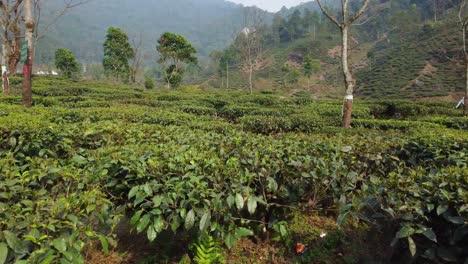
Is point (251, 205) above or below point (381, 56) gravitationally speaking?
below

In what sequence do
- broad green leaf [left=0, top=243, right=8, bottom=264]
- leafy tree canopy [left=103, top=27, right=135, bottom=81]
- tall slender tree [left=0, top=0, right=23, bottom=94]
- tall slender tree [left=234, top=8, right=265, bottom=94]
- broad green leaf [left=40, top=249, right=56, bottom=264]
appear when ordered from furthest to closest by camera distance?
leafy tree canopy [left=103, top=27, right=135, bottom=81] → tall slender tree [left=234, top=8, right=265, bottom=94] → tall slender tree [left=0, top=0, right=23, bottom=94] → broad green leaf [left=40, top=249, right=56, bottom=264] → broad green leaf [left=0, top=243, right=8, bottom=264]

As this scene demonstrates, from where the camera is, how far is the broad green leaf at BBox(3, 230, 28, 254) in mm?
1493

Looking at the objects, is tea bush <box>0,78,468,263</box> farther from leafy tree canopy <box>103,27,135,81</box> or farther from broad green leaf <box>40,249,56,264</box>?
leafy tree canopy <box>103,27,135,81</box>

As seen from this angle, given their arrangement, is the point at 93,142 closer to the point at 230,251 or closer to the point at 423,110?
the point at 230,251

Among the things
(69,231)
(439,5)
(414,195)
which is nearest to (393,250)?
(414,195)

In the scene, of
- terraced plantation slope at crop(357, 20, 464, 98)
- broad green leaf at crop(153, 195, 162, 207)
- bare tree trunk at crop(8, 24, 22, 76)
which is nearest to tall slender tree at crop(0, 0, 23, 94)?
bare tree trunk at crop(8, 24, 22, 76)

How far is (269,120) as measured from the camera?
810 centimetres

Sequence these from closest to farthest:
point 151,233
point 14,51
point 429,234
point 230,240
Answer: point 429,234 → point 151,233 → point 230,240 → point 14,51

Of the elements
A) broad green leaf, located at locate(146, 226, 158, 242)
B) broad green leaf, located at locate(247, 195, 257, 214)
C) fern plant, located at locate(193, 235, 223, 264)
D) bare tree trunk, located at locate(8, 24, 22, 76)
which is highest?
bare tree trunk, located at locate(8, 24, 22, 76)

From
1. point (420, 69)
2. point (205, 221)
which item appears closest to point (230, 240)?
point (205, 221)

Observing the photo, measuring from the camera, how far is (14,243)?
1.51m

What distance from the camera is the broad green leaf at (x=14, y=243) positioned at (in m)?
1.49

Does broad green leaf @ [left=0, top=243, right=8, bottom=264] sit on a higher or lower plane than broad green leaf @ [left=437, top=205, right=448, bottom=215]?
lower

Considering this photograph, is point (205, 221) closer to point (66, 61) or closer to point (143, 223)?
point (143, 223)
